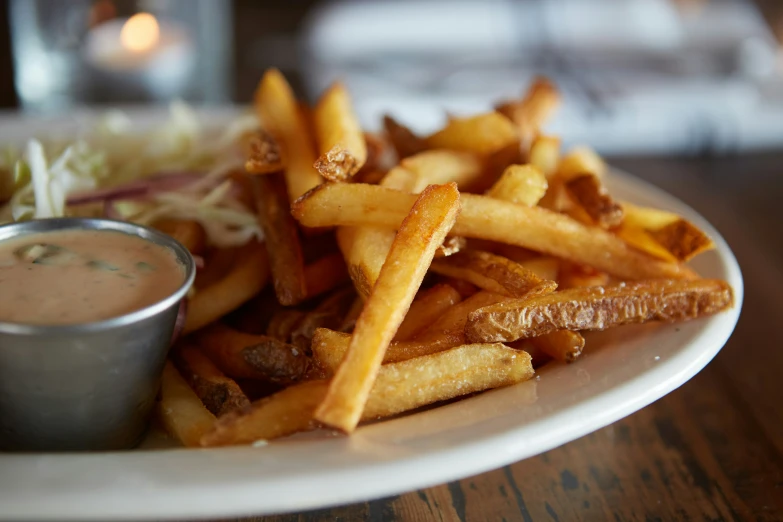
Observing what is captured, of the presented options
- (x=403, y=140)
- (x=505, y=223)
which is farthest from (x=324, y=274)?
(x=403, y=140)

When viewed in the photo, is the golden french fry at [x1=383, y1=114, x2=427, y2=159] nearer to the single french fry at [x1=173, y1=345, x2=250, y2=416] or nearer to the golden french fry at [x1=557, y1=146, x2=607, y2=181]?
the golden french fry at [x1=557, y1=146, x2=607, y2=181]

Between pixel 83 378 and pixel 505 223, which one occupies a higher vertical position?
pixel 505 223

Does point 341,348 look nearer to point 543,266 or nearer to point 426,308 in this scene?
point 426,308

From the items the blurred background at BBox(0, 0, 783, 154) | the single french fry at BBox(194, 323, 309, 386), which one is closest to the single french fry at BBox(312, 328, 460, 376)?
the single french fry at BBox(194, 323, 309, 386)

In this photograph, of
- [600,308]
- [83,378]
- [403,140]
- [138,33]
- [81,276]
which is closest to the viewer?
[83,378]

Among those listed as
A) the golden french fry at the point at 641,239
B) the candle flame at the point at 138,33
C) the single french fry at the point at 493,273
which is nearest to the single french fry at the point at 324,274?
the single french fry at the point at 493,273

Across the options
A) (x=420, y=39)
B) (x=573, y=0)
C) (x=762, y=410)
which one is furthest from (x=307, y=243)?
(x=573, y=0)
